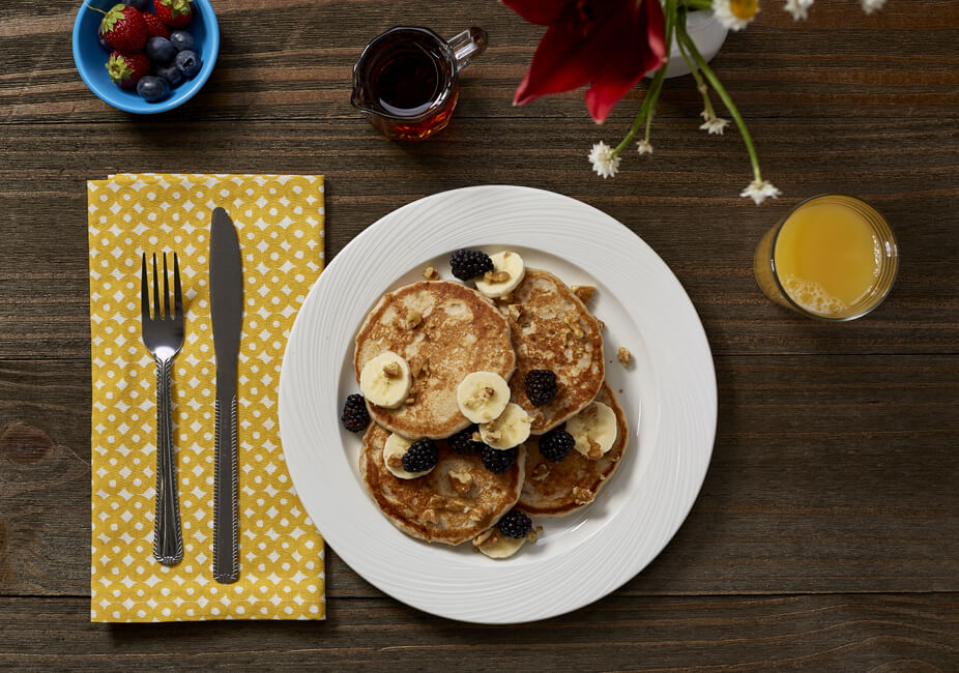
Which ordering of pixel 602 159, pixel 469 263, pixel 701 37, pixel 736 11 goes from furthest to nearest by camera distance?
pixel 469 263, pixel 701 37, pixel 602 159, pixel 736 11

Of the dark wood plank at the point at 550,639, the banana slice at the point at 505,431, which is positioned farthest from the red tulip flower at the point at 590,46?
the dark wood plank at the point at 550,639

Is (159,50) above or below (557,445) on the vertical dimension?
above

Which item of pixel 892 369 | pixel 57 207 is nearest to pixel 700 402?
pixel 892 369

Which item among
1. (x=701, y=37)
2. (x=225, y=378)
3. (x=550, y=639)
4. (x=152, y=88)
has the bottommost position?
(x=550, y=639)

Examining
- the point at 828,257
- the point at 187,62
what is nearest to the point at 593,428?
the point at 828,257

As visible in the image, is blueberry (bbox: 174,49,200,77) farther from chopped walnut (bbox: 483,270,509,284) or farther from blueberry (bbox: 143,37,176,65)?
chopped walnut (bbox: 483,270,509,284)

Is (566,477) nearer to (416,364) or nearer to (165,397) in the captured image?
(416,364)

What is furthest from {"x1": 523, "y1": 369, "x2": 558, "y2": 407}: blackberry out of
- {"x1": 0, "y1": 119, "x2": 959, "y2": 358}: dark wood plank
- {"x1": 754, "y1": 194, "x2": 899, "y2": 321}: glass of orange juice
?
{"x1": 754, "y1": 194, "x2": 899, "y2": 321}: glass of orange juice

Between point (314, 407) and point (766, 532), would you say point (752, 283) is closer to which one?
point (766, 532)
